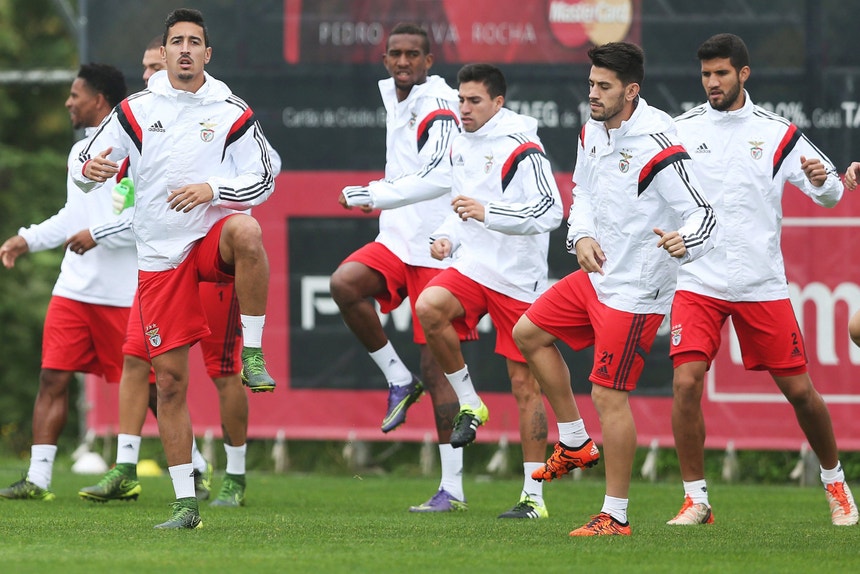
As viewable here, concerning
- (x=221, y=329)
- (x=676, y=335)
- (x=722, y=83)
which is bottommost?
(x=221, y=329)

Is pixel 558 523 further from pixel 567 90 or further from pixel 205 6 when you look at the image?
pixel 205 6

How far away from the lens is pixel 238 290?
7137 mm

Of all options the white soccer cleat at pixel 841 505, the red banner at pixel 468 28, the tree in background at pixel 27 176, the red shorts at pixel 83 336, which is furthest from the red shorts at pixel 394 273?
the tree in background at pixel 27 176

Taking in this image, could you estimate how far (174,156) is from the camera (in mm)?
7098

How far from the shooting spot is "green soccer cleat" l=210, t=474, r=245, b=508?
8.79 meters

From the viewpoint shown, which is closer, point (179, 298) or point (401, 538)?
point (401, 538)

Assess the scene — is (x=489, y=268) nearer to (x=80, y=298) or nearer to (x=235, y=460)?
(x=235, y=460)

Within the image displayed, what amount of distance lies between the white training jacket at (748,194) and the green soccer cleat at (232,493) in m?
2.97

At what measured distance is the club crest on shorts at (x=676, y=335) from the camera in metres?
7.83

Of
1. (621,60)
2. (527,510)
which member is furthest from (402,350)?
(621,60)

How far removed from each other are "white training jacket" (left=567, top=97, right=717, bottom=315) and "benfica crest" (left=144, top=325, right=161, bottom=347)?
6.86 feet

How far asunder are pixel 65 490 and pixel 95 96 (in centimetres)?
267

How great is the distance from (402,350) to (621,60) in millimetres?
4688

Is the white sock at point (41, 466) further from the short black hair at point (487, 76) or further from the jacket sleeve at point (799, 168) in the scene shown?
the jacket sleeve at point (799, 168)
